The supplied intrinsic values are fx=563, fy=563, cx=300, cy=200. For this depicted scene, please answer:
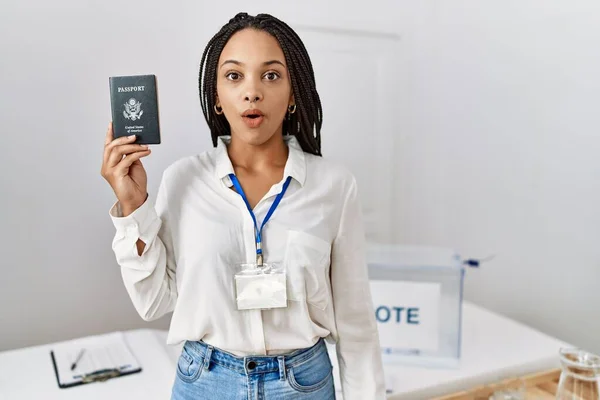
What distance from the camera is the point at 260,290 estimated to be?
82 centimetres

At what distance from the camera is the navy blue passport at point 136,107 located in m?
0.81

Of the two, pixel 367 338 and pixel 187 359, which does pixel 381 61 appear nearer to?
pixel 367 338

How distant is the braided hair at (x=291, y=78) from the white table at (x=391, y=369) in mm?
643

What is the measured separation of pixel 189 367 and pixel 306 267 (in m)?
0.24

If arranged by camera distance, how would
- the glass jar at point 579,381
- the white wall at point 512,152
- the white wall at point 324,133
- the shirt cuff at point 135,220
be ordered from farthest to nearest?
the white wall at point 512,152
the white wall at point 324,133
the glass jar at point 579,381
the shirt cuff at point 135,220

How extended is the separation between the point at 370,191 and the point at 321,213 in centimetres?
118

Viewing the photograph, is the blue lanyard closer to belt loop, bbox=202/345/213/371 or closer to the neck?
the neck

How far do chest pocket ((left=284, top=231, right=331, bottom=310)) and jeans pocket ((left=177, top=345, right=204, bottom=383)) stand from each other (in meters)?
0.18

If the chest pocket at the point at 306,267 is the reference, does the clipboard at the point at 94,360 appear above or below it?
below

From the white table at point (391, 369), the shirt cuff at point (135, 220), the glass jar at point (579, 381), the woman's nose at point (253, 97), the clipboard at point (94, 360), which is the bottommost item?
the white table at point (391, 369)

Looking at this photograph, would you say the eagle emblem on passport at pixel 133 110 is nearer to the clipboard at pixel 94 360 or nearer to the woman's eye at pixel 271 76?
the woman's eye at pixel 271 76

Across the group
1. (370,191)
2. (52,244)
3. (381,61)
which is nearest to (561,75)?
(381,61)

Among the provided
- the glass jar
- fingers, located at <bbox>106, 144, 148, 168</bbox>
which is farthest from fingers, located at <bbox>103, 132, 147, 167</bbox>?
the glass jar

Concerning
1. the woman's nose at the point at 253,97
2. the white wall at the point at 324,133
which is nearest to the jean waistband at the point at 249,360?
the woman's nose at the point at 253,97
